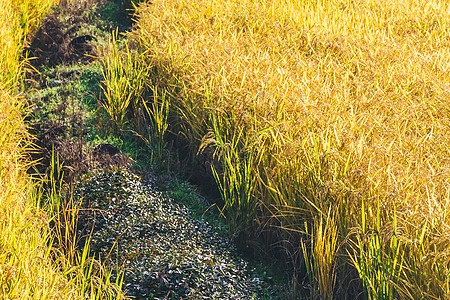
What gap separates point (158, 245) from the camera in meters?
2.28

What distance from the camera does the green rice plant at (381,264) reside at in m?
1.62

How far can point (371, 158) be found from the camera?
201 centimetres

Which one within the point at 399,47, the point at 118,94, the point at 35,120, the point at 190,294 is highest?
the point at 399,47

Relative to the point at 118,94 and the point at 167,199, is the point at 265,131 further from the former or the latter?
the point at 118,94

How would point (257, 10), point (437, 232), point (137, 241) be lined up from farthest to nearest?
point (257, 10) < point (137, 241) < point (437, 232)

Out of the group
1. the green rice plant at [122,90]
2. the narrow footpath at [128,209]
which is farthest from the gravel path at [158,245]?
the green rice plant at [122,90]

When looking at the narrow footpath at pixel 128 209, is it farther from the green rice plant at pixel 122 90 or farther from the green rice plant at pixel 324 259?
the green rice plant at pixel 324 259

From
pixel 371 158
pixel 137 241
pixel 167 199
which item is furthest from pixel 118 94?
pixel 371 158

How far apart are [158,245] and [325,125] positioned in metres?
1.07

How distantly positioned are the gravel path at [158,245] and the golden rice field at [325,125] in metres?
0.23

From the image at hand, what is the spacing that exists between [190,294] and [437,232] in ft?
3.45

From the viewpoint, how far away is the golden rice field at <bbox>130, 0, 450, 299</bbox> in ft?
5.73

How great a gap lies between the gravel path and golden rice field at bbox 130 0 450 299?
23 cm

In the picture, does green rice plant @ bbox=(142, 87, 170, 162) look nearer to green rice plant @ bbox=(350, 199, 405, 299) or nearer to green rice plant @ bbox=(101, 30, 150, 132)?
green rice plant @ bbox=(101, 30, 150, 132)
